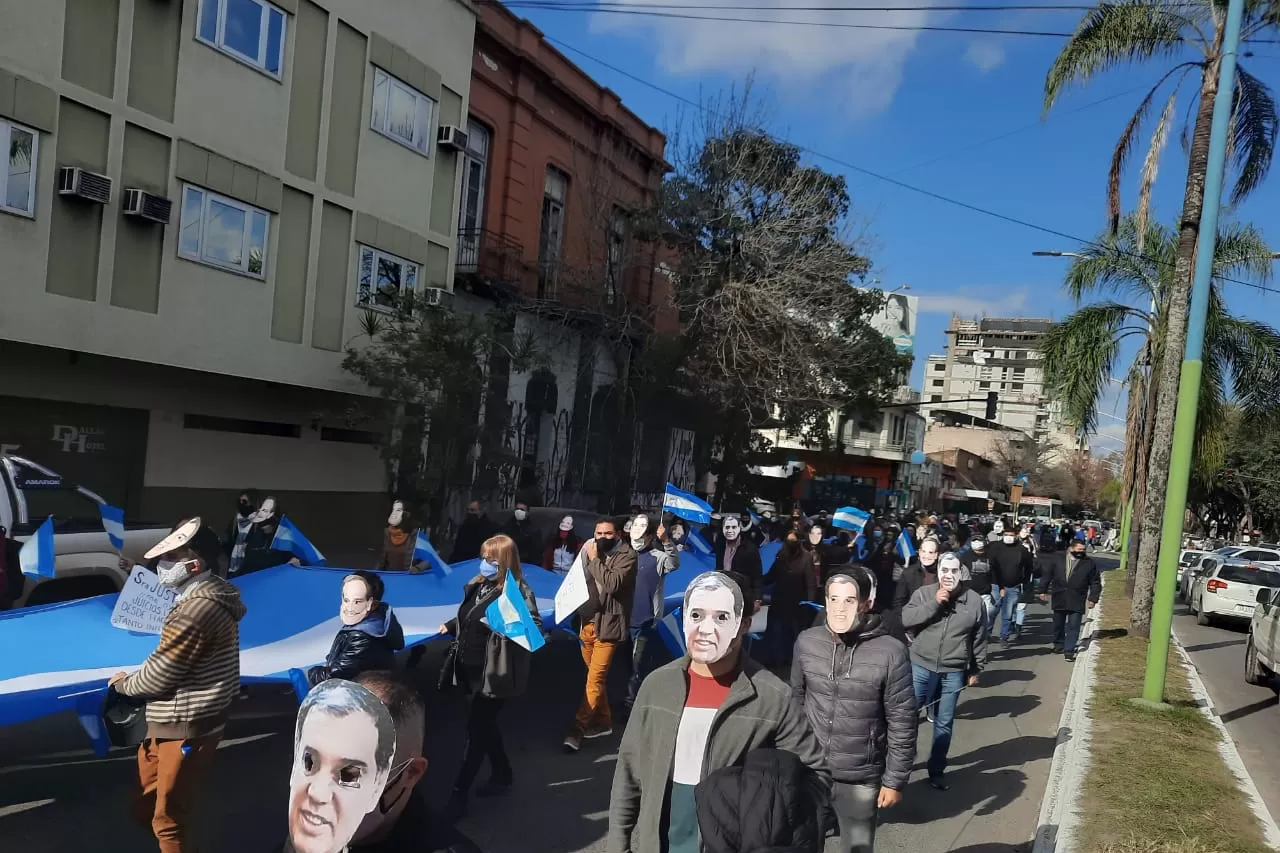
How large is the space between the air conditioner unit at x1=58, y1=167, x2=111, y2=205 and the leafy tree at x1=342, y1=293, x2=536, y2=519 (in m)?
4.98

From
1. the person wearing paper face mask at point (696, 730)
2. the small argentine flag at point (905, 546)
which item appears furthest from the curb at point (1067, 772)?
the person wearing paper face mask at point (696, 730)

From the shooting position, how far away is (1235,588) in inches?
830

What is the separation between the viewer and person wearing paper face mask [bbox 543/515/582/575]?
→ 12.2 meters

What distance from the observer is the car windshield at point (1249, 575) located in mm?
20656

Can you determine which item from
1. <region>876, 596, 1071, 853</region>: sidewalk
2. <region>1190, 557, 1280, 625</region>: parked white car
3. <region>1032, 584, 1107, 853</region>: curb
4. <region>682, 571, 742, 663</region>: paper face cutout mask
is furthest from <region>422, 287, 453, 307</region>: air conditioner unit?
<region>1190, 557, 1280, 625</region>: parked white car

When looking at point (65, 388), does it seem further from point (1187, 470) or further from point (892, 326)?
point (892, 326)

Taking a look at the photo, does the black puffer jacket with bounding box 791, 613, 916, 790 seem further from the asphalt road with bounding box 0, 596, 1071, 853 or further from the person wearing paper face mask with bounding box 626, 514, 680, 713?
the person wearing paper face mask with bounding box 626, 514, 680, 713

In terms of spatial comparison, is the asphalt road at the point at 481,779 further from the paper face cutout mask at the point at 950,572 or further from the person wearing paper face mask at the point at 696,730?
the person wearing paper face mask at the point at 696,730

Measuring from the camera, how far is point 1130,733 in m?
9.43

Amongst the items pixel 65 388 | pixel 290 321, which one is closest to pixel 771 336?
pixel 290 321

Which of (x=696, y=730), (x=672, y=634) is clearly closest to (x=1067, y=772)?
(x=672, y=634)

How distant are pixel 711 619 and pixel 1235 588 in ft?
69.9

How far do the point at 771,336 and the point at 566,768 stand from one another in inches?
663

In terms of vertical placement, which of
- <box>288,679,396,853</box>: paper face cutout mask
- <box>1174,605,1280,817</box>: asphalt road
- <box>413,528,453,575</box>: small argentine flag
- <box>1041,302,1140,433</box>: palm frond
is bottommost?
<box>1174,605,1280,817</box>: asphalt road
